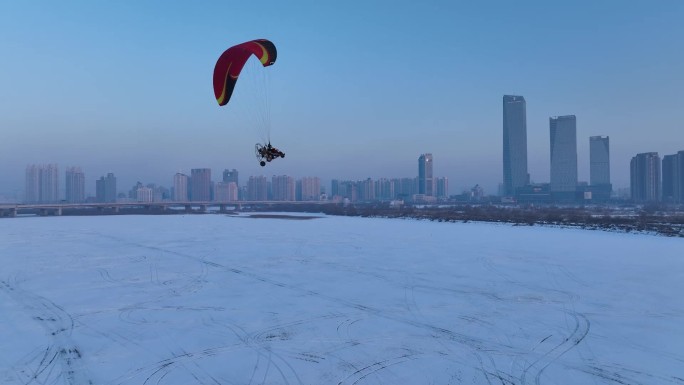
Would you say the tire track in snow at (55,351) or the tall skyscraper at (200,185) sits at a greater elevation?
the tall skyscraper at (200,185)

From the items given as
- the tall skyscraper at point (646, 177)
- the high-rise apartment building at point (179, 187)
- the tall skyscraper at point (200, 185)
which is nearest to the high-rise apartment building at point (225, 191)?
the tall skyscraper at point (200, 185)

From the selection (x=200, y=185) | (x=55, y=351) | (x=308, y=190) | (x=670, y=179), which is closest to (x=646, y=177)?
(x=670, y=179)

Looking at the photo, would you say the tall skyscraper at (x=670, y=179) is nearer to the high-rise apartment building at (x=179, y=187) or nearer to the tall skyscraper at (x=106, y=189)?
the high-rise apartment building at (x=179, y=187)

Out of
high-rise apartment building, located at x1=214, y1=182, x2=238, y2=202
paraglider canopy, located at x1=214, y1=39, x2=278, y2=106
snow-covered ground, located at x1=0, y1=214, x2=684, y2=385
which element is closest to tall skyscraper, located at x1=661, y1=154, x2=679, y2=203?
high-rise apartment building, located at x1=214, y1=182, x2=238, y2=202

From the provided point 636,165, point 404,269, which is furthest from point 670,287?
point 636,165

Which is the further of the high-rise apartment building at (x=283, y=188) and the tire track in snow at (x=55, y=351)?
the high-rise apartment building at (x=283, y=188)

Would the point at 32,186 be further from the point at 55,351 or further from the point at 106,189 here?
the point at 55,351
